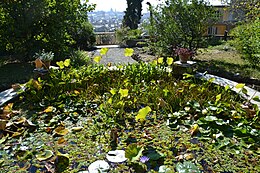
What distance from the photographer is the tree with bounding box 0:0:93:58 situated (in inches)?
234

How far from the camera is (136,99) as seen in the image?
10.6 feet

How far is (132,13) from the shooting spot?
16672 millimetres

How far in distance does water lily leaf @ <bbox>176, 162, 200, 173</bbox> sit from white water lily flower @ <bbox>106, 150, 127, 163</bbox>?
47 cm

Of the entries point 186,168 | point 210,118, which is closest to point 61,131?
A: point 186,168

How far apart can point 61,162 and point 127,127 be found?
91 cm

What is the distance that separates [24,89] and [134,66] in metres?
1.87

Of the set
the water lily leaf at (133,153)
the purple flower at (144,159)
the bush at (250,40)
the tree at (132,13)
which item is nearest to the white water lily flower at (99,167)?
the water lily leaf at (133,153)

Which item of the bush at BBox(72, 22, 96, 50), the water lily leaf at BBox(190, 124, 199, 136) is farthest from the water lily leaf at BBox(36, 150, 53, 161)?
the bush at BBox(72, 22, 96, 50)

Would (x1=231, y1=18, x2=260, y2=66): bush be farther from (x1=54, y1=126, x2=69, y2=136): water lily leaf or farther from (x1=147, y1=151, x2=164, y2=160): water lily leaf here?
(x1=54, y1=126, x2=69, y2=136): water lily leaf

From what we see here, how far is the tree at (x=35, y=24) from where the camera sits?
234 inches

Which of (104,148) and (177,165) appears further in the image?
(104,148)

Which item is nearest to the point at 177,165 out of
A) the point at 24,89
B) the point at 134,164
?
the point at 134,164

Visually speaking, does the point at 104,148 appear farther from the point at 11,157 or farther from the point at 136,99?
the point at 136,99

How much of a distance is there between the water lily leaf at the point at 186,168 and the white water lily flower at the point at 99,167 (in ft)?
1.90
